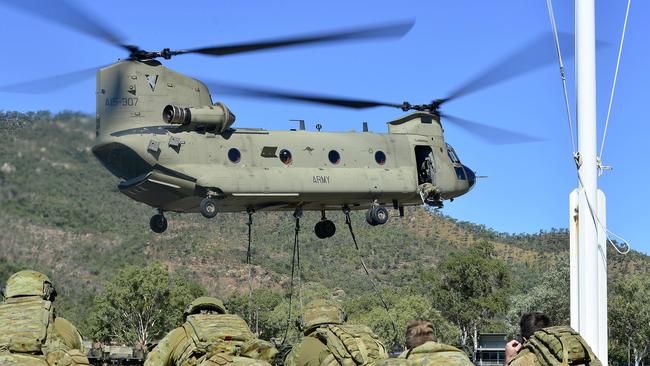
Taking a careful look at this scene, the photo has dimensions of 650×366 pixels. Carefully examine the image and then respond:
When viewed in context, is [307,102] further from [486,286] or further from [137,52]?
[486,286]

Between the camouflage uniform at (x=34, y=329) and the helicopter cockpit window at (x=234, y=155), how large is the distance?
1643 cm

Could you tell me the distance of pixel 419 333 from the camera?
7957mm

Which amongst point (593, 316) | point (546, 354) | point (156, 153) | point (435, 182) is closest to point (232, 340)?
point (546, 354)

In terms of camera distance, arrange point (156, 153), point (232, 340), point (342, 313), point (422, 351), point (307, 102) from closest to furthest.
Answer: point (422, 351) → point (232, 340) → point (342, 313) → point (156, 153) → point (307, 102)

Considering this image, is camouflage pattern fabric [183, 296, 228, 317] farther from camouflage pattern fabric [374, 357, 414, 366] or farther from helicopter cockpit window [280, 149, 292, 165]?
helicopter cockpit window [280, 149, 292, 165]

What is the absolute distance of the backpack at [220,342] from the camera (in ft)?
30.2

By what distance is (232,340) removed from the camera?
941cm

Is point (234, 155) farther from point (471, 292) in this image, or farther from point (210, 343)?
point (471, 292)

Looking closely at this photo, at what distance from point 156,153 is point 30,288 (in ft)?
52.6

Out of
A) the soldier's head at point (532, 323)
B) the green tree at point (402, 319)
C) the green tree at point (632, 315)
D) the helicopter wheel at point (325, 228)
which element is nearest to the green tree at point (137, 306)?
the green tree at point (402, 319)

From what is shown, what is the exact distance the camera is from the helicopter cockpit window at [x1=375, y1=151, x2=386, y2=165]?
2887cm

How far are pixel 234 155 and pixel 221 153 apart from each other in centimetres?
32

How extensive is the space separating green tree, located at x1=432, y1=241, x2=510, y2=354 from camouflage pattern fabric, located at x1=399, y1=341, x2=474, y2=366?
68477 millimetres

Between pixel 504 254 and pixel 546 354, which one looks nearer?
pixel 546 354
